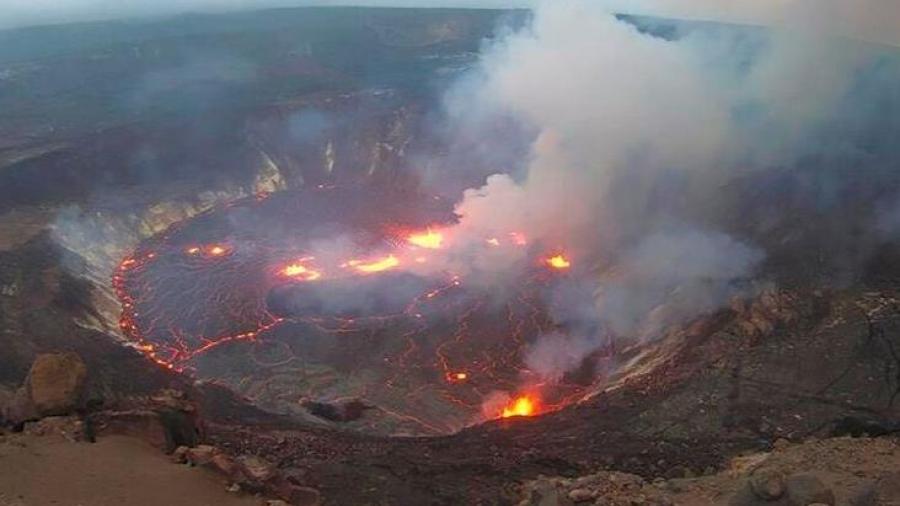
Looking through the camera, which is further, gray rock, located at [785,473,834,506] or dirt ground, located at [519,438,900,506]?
dirt ground, located at [519,438,900,506]

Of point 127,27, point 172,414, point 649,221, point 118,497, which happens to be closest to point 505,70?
point 649,221

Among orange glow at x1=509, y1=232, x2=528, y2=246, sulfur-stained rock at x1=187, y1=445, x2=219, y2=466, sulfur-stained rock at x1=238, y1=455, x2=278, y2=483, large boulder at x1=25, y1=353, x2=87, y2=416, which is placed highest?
large boulder at x1=25, y1=353, x2=87, y2=416

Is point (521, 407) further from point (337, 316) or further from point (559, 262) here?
point (559, 262)

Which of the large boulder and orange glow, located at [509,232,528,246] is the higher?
the large boulder

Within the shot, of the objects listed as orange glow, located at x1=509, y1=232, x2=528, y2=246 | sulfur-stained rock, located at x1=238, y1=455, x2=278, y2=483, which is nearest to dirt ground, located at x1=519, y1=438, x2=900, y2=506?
sulfur-stained rock, located at x1=238, y1=455, x2=278, y2=483

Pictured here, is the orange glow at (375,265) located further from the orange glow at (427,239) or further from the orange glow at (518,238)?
the orange glow at (518,238)

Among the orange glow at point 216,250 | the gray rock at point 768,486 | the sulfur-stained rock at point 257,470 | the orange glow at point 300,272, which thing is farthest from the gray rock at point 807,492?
the orange glow at point 216,250

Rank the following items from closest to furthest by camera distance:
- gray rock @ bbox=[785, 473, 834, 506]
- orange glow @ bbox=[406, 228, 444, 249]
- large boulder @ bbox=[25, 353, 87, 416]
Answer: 1. gray rock @ bbox=[785, 473, 834, 506]
2. large boulder @ bbox=[25, 353, 87, 416]
3. orange glow @ bbox=[406, 228, 444, 249]

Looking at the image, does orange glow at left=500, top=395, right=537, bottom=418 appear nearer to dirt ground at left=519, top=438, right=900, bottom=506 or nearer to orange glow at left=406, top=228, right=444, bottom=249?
dirt ground at left=519, top=438, right=900, bottom=506
